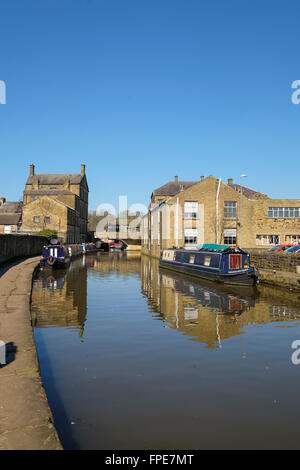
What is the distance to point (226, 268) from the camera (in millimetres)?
22375

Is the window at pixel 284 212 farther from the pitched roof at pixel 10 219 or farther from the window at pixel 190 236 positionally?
the pitched roof at pixel 10 219

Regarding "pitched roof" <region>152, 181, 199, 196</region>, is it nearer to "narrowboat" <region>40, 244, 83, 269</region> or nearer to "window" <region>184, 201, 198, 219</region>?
"window" <region>184, 201, 198, 219</region>

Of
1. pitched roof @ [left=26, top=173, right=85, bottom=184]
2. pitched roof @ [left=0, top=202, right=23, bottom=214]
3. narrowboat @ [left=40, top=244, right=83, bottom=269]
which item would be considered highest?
pitched roof @ [left=26, top=173, right=85, bottom=184]

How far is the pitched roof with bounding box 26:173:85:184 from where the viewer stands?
271ft

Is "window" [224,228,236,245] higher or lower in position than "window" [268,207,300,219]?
lower

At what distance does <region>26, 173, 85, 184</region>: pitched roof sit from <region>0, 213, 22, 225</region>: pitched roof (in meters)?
13.0

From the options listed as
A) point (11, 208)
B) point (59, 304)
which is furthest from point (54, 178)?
point (59, 304)

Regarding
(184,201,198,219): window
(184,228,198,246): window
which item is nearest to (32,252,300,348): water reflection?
(184,228,198,246): window

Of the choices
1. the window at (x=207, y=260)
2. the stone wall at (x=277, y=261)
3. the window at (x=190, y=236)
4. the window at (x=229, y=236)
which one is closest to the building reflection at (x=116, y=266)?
the window at (x=190, y=236)

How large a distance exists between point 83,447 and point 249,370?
4.04m

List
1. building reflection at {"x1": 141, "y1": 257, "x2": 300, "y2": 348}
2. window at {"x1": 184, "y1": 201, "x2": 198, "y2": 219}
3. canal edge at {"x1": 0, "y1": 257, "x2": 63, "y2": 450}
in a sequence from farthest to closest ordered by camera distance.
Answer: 1. window at {"x1": 184, "y1": 201, "x2": 198, "y2": 219}
2. building reflection at {"x1": 141, "y1": 257, "x2": 300, "y2": 348}
3. canal edge at {"x1": 0, "y1": 257, "x2": 63, "y2": 450}

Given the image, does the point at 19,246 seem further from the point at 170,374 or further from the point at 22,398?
the point at 22,398

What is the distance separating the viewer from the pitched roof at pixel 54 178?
82625 mm

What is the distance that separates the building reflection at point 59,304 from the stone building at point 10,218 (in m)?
48.5
